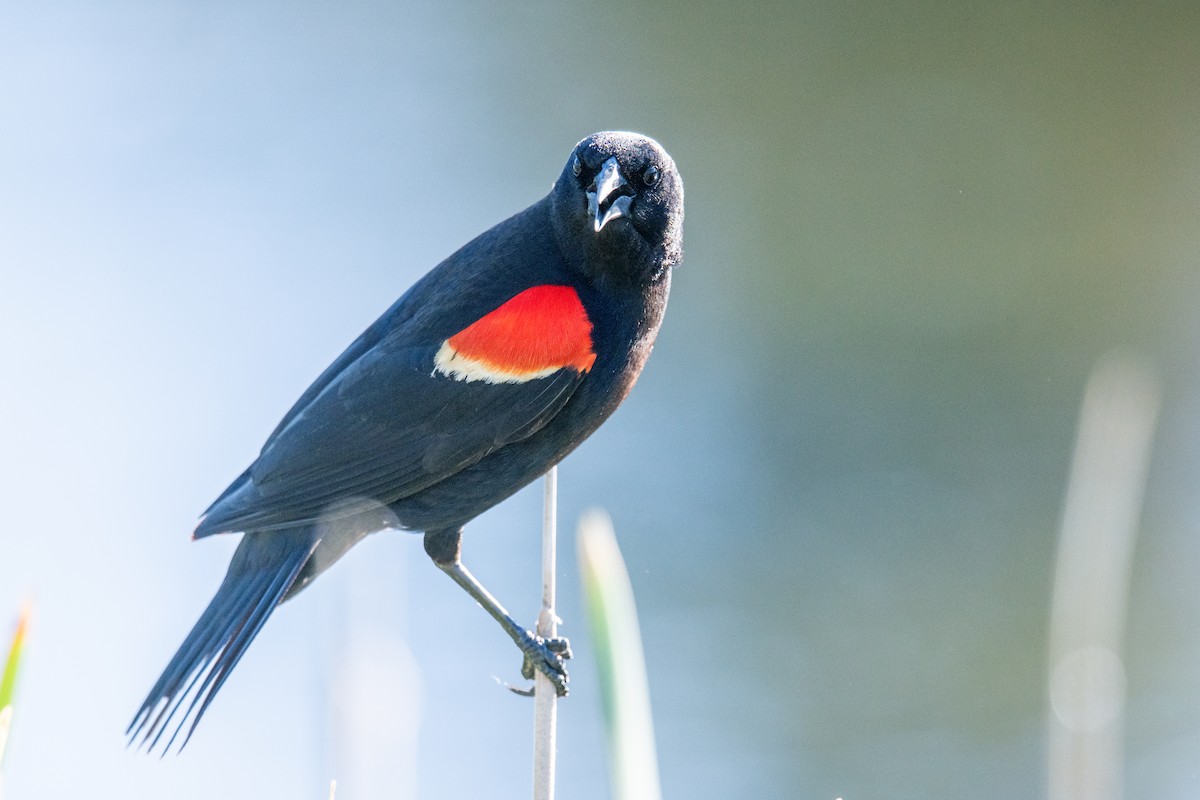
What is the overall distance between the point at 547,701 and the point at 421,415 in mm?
741

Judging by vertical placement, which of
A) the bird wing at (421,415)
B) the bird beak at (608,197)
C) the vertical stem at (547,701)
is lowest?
the vertical stem at (547,701)

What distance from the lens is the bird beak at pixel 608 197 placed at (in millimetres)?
2451

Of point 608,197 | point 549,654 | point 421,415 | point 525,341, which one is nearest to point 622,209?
point 608,197

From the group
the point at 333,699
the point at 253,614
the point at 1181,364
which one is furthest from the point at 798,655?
the point at 333,699

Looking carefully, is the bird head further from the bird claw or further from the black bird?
the bird claw

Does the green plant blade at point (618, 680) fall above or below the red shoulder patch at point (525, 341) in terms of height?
below

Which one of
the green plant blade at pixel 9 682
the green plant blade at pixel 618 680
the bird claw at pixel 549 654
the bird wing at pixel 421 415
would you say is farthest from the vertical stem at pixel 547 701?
the green plant blade at pixel 9 682

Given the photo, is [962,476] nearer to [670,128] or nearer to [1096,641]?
[670,128]

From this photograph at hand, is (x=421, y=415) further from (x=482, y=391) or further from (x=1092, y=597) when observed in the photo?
(x=1092, y=597)

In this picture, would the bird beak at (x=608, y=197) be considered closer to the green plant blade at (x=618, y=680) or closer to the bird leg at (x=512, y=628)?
the bird leg at (x=512, y=628)

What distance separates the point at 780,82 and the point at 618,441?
7.76 feet

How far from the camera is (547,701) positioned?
2.09 m

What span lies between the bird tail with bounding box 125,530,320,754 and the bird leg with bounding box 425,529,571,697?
0.29m

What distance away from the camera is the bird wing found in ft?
8.40
